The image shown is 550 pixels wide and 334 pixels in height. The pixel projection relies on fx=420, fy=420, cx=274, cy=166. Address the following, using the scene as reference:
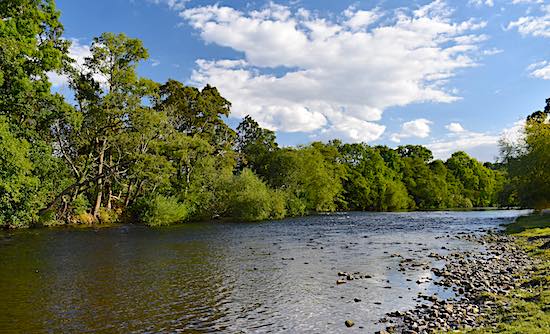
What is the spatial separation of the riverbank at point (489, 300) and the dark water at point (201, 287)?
96 centimetres

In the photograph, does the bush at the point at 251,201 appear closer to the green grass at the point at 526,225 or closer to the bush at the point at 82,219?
the bush at the point at 82,219

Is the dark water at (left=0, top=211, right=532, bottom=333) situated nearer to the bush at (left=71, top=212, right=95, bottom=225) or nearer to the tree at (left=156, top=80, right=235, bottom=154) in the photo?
the bush at (left=71, top=212, right=95, bottom=225)

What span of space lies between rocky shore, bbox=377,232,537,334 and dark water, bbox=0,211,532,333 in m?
0.75

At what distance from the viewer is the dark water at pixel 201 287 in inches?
490

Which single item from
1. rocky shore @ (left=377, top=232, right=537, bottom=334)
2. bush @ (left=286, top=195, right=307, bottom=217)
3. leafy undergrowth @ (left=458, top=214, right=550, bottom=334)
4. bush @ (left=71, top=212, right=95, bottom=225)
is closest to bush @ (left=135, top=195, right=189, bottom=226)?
bush @ (left=71, top=212, right=95, bottom=225)

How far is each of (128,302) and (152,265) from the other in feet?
25.4

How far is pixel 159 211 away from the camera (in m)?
52.9

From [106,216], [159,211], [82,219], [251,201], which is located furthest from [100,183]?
[251,201]

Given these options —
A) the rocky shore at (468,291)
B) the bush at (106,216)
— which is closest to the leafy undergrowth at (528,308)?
the rocky shore at (468,291)

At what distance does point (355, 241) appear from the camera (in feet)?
108

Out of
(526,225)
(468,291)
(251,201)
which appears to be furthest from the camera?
(251,201)

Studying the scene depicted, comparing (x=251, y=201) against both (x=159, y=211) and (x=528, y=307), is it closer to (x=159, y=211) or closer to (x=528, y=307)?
(x=159, y=211)

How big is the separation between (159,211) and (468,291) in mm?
43715

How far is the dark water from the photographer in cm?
1245
